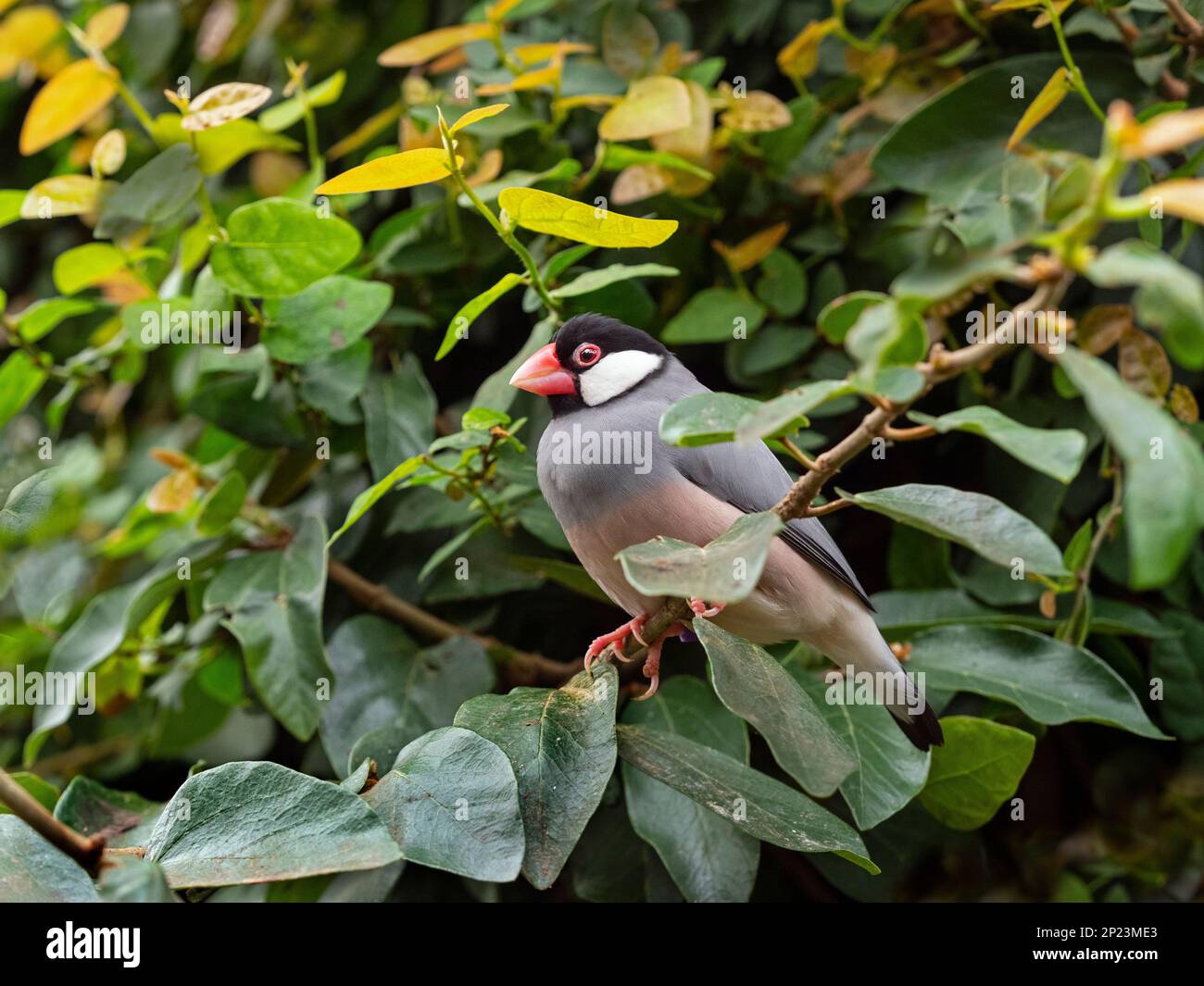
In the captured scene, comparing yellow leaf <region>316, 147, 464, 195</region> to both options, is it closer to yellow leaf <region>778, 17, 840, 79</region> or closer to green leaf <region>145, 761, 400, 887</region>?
green leaf <region>145, 761, 400, 887</region>

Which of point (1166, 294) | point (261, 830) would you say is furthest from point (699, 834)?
point (1166, 294)

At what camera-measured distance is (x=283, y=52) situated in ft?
7.25

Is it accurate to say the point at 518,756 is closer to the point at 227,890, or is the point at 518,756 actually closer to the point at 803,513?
the point at 803,513

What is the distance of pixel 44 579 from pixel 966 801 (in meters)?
1.65

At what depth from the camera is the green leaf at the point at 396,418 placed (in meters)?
1.52

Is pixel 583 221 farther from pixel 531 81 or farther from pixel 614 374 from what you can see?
pixel 531 81

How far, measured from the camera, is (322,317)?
149 cm

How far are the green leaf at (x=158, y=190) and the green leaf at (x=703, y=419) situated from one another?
0.95 meters

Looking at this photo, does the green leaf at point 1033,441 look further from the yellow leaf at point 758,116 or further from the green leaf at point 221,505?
the green leaf at point 221,505

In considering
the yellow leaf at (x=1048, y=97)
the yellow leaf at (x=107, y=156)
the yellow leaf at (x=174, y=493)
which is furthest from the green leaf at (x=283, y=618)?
the yellow leaf at (x=1048, y=97)

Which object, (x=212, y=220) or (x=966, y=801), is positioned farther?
(x=212, y=220)

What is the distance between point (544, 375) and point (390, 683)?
0.47m

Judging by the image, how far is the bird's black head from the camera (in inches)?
55.1

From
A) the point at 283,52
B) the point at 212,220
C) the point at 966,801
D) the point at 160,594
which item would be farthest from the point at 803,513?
the point at 283,52
